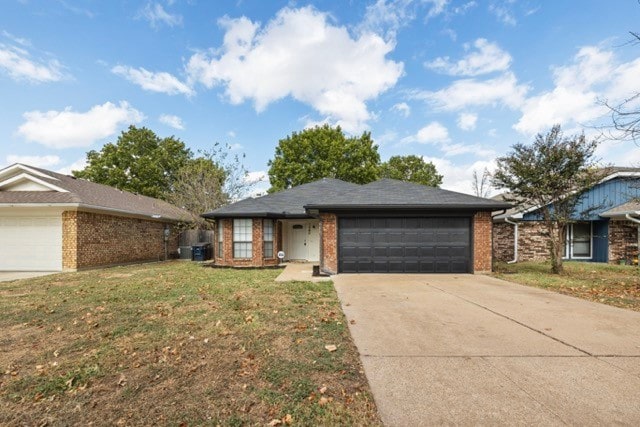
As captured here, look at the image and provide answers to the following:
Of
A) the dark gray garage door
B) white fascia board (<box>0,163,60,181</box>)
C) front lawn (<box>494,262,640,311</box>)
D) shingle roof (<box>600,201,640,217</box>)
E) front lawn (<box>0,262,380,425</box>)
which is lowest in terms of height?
front lawn (<box>494,262,640,311</box>)

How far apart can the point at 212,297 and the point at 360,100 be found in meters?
16.0

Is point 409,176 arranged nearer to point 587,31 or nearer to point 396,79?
point 396,79

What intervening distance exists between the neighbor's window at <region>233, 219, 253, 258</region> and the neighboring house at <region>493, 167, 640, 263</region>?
12.1 metres

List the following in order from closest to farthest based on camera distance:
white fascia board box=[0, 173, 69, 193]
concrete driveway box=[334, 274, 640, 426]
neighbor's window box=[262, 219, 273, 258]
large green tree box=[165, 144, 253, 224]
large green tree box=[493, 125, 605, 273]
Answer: concrete driveway box=[334, 274, 640, 426]
large green tree box=[493, 125, 605, 273]
white fascia board box=[0, 173, 69, 193]
neighbor's window box=[262, 219, 273, 258]
large green tree box=[165, 144, 253, 224]

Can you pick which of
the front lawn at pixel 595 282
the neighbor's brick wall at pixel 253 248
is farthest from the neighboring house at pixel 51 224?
the front lawn at pixel 595 282

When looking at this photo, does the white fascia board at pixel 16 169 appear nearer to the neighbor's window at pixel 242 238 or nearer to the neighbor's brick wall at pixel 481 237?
the neighbor's window at pixel 242 238

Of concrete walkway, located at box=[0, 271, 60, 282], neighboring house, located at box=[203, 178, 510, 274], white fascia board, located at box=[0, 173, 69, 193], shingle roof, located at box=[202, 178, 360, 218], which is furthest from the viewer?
shingle roof, located at box=[202, 178, 360, 218]

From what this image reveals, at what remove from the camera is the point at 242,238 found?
44.8 feet

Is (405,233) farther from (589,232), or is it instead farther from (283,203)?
(589,232)

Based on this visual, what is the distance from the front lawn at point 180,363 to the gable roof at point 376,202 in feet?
15.6

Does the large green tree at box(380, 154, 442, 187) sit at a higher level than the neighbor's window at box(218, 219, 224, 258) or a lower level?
higher

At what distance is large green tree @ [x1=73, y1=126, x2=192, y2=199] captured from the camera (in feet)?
104

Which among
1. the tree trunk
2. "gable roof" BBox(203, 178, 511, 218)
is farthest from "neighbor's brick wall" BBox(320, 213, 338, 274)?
the tree trunk

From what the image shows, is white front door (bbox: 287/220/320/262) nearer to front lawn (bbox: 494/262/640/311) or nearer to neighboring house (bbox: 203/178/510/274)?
neighboring house (bbox: 203/178/510/274)
